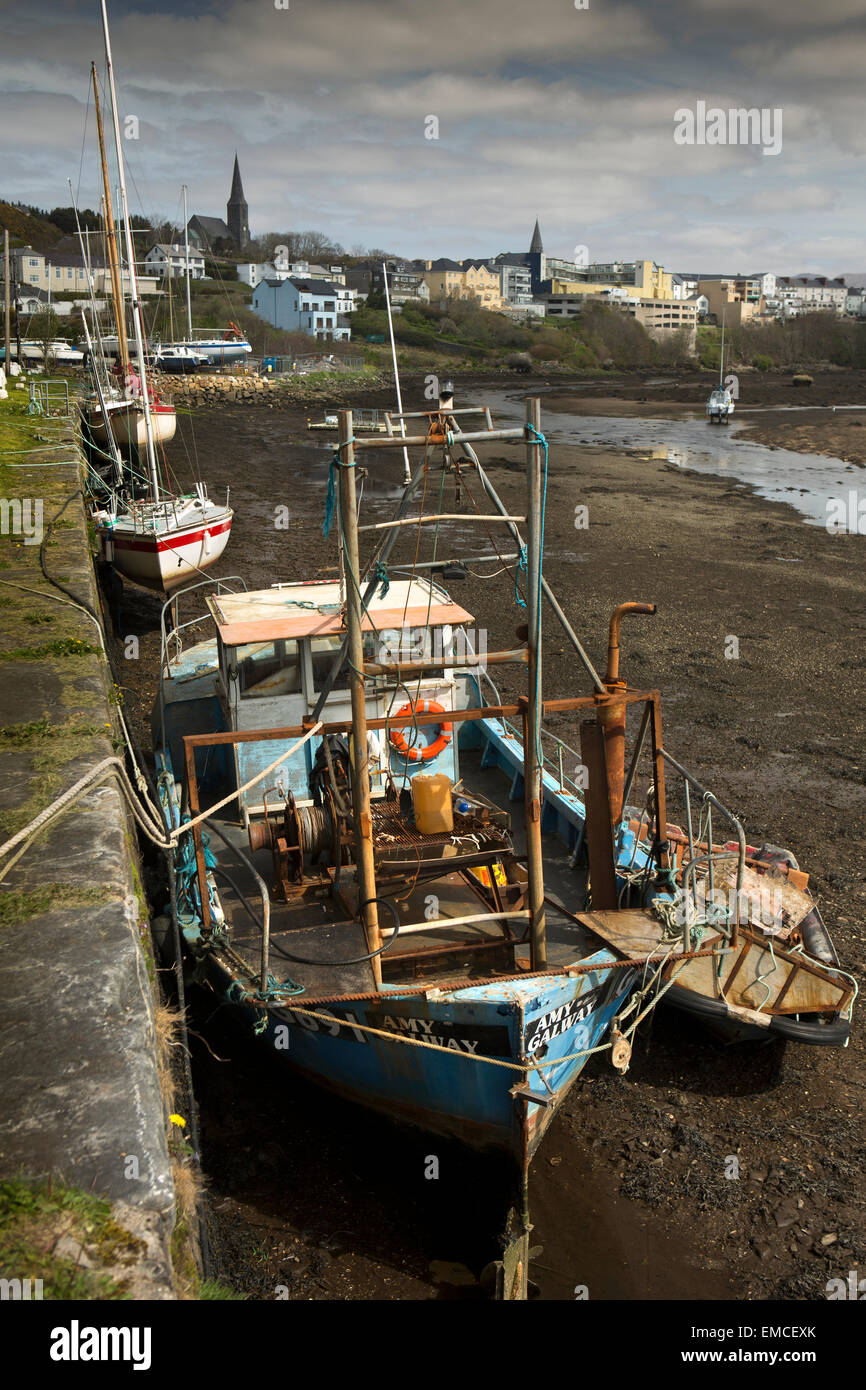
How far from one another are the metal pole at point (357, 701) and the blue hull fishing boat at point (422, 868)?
0.7 inches

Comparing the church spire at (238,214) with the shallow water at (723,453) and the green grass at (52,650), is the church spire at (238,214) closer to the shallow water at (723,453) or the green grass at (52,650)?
the shallow water at (723,453)

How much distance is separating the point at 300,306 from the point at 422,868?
110 metres

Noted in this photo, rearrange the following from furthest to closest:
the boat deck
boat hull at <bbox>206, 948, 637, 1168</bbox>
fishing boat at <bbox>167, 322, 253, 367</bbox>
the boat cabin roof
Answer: fishing boat at <bbox>167, 322, 253, 367</bbox> < the boat cabin roof < the boat deck < boat hull at <bbox>206, 948, 637, 1168</bbox>

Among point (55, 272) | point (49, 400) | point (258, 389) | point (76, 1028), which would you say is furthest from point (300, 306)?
point (76, 1028)

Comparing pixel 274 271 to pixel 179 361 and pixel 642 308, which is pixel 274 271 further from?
pixel 642 308

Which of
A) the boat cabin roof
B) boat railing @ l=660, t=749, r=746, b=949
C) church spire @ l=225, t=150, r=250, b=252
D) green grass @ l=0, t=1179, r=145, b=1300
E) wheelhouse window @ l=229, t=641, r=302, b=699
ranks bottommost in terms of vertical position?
boat railing @ l=660, t=749, r=746, b=949

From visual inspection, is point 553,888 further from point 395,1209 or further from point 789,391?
point 789,391

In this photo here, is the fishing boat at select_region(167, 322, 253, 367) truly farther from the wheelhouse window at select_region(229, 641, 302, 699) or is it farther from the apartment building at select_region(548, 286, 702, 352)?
the apartment building at select_region(548, 286, 702, 352)

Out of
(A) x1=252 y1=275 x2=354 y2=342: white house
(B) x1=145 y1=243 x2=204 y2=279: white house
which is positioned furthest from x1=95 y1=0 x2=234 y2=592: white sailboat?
(B) x1=145 y1=243 x2=204 y2=279: white house

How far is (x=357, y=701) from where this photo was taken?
6469 millimetres

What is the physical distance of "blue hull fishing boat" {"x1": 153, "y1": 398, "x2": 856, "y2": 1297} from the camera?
21.0ft

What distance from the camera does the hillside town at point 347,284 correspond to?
9788 centimetres

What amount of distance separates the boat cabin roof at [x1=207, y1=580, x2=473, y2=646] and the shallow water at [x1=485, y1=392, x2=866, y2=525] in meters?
27.4
